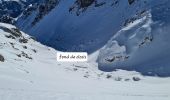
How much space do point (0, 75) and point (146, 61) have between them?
54.3 feet

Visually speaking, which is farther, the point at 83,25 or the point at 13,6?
the point at 13,6

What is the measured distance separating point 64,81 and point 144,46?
12.8 m

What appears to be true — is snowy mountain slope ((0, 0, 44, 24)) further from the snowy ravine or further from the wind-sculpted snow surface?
the wind-sculpted snow surface

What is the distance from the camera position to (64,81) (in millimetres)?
29406

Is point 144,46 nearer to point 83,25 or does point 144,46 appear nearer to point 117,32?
point 117,32

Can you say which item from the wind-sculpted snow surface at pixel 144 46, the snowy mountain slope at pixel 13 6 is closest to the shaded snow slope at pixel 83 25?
the wind-sculpted snow surface at pixel 144 46

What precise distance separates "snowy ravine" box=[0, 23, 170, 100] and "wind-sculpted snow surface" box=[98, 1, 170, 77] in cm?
130

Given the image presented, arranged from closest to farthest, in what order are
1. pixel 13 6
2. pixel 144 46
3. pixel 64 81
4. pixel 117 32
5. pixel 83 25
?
1. pixel 64 81
2. pixel 144 46
3. pixel 117 32
4. pixel 83 25
5. pixel 13 6

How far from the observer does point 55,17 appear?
70.4 m

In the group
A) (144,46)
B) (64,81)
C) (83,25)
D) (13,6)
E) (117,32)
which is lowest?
(64,81)

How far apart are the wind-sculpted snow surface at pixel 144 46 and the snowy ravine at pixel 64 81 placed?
4.26 ft

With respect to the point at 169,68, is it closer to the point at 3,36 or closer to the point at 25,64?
the point at 25,64

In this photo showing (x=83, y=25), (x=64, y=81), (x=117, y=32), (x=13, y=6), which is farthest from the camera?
(x=13, y=6)

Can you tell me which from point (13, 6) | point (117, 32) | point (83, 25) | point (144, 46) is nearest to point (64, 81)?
point (144, 46)
